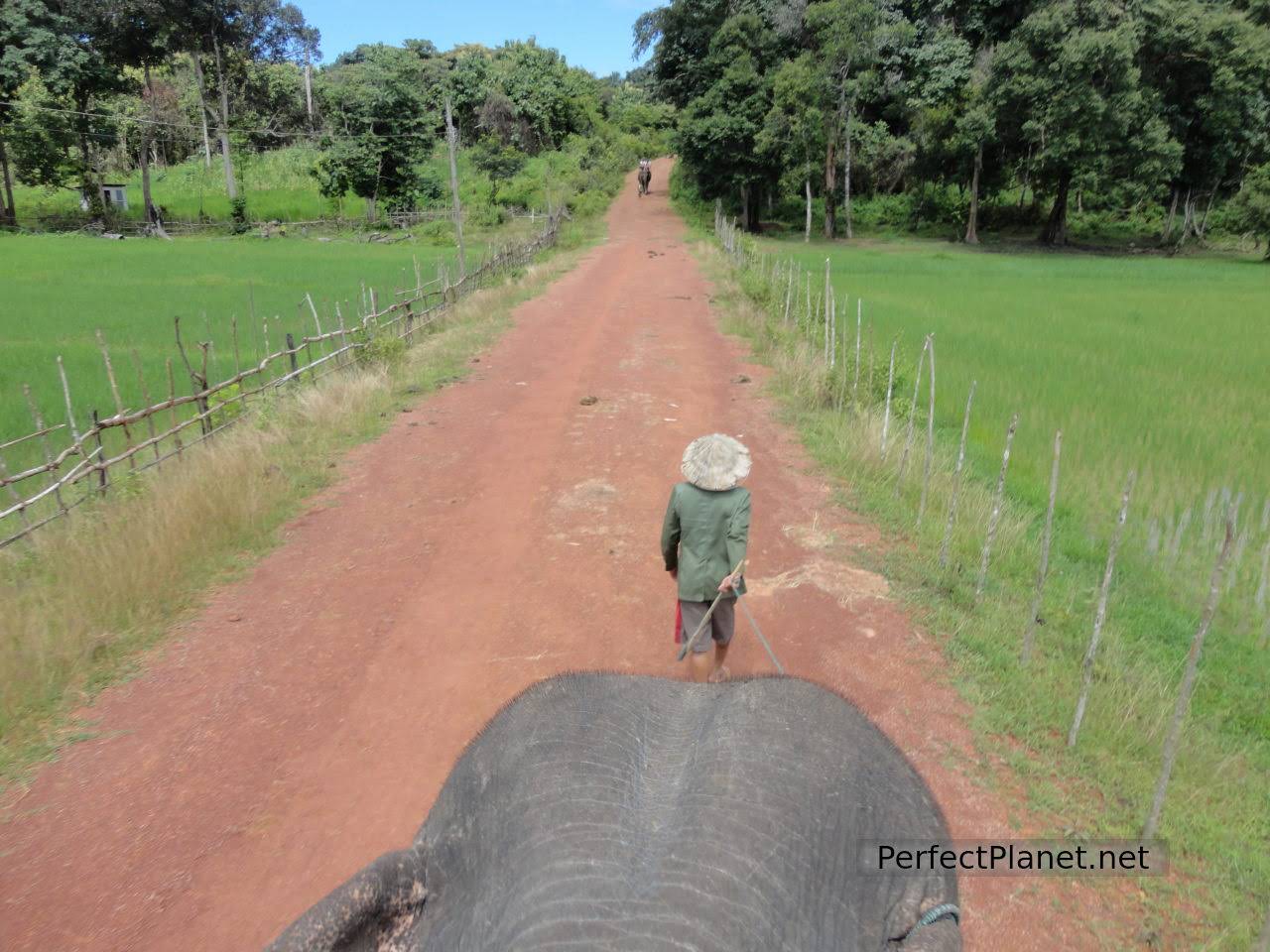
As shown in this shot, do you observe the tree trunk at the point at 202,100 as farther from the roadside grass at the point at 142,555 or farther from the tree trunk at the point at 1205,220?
the tree trunk at the point at 1205,220

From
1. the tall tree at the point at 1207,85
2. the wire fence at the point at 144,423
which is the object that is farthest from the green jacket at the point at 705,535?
the tall tree at the point at 1207,85

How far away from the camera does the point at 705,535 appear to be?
371cm

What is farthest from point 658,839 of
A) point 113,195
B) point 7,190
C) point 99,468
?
point 113,195

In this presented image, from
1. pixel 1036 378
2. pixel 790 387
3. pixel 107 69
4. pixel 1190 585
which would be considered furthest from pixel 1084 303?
pixel 107 69

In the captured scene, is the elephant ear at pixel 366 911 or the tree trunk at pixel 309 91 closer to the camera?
the elephant ear at pixel 366 911

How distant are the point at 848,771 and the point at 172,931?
2.57 meters

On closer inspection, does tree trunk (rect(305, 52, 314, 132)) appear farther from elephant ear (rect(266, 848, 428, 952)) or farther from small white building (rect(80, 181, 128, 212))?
elephant ear (rect(266, 848, 428, 952))

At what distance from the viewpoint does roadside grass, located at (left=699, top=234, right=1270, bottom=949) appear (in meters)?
3.28

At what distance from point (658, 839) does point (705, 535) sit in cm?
223

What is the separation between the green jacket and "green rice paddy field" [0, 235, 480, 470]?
635 cm

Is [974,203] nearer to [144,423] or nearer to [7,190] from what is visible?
[144,423]

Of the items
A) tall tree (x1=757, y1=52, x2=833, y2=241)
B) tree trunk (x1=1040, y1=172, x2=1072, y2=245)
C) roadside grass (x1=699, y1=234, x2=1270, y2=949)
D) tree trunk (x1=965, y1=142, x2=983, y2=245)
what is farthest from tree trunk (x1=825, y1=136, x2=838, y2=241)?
roadside grass (x1=699, y1=234, x2=1270, y2=949)

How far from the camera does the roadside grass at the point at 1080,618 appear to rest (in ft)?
10.8

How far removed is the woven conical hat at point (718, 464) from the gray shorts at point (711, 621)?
64 cm
